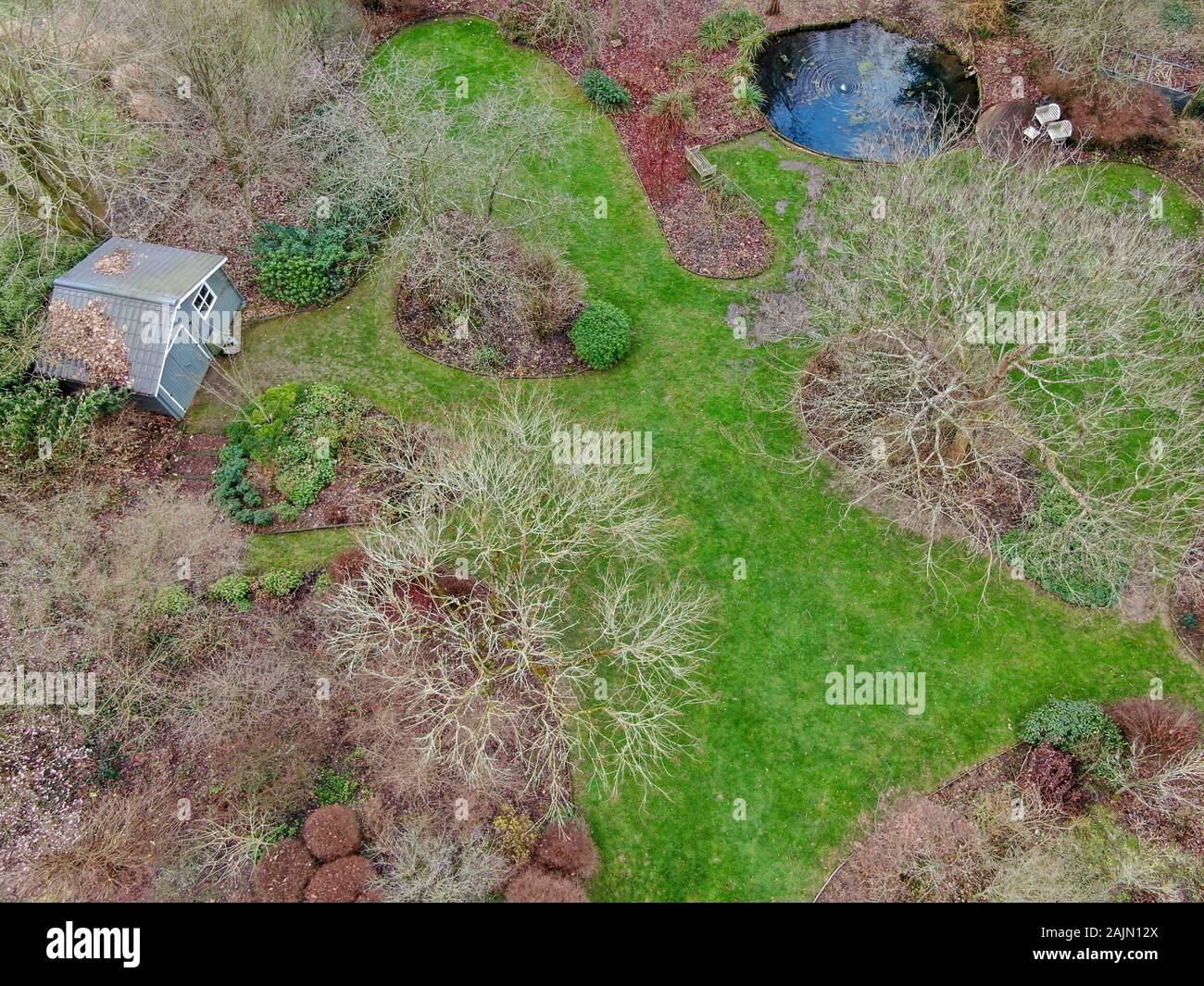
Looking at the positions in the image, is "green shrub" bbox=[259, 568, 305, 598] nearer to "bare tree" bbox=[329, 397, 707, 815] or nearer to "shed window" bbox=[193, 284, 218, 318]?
"bare tree" bbox=[329, 397, 707, 815]

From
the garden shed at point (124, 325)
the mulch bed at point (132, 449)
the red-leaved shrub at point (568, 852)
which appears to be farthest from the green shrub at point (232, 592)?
the red-leaved shrub at point (568, 852)

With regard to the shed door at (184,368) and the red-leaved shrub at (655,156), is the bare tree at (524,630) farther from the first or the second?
the red-leaved shrub at (655,156)

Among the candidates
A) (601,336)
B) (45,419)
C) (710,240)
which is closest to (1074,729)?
(601,336)

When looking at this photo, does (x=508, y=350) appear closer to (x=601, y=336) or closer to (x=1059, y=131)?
(x=601, y=336)

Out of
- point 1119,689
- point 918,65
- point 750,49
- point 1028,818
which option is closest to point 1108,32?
point 918,65

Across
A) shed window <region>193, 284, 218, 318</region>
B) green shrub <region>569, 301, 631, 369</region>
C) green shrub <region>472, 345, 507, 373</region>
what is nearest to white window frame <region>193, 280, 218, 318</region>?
shed window <region>193, 284, 218, 318</region>

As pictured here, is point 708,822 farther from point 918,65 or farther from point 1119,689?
point 918,65
